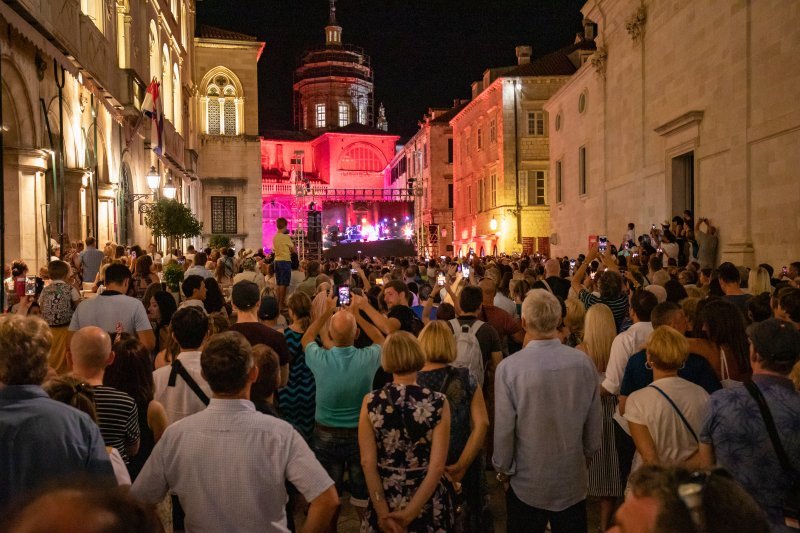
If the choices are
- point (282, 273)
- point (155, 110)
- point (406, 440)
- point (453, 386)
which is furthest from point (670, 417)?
point (155, 110)

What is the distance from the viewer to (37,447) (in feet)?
10.00

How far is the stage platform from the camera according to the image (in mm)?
31766

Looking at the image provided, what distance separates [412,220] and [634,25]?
4827 cm

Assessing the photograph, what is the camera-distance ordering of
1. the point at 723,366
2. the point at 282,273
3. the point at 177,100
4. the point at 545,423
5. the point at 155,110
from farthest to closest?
the point at 177,100 < the point at 155,110 < the point at 282,273 < the point at 723,366 < the point at 545,423

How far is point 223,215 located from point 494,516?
126ft

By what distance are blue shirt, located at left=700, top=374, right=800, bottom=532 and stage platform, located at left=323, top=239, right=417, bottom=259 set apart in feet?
90.2

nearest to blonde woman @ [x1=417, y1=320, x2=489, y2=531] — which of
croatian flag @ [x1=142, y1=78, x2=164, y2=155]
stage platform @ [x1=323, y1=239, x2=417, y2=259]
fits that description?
croatian flag @ [x1=142, y1=78, x2=164, y2=155]

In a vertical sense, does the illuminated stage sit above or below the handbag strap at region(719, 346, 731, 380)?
above

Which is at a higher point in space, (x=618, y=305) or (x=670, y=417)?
(x=618, y=305)

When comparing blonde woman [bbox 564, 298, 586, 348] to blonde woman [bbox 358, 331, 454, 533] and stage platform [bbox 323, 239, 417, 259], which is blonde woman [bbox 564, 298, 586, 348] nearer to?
blonde woman [bbox 358, 331, 454, 533]

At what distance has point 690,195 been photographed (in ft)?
67.0

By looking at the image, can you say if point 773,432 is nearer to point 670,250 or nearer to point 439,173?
point 670,250

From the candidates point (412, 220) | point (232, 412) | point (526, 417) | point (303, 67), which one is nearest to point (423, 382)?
point (526, 417)

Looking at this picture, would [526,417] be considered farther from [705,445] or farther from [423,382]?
[705,445]
